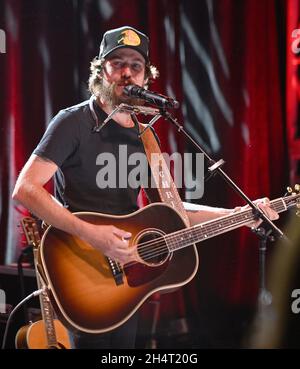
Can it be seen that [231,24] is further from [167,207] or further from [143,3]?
[167,207]

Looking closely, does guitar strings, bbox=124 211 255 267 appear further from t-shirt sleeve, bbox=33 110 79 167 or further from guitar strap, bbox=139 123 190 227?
t-shirt sleeve, bbox=33 110 79 167

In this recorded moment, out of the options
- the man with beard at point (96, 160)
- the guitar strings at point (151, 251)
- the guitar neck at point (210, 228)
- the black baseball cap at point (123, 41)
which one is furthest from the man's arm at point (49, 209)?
the black baseball cap at point (123, 41)

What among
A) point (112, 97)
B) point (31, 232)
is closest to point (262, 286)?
point (31, 232)

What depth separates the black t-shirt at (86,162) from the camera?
6.82 ft

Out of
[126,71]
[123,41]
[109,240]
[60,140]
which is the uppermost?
[123,41]

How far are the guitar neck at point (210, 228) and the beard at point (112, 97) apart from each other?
1.88 ft

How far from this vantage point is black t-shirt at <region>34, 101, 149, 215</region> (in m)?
2.08

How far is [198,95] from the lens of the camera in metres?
3.58

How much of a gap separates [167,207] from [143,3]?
74.1 inches

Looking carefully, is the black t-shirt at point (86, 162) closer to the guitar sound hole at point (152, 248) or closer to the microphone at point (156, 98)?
the guitar sound hole at point (152, 248)

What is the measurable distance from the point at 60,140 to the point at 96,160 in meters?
0.18

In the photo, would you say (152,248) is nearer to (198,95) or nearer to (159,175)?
(159,175)

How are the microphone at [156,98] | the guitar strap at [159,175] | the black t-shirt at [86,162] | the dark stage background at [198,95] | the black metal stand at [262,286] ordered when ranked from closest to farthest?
1. the microphone at [156,98]
2. the black t-shirt at [86,162]
3. the guitar strap at [159,175]
4. the black metal stand at [262,286]
5. the dark stage background at [198,95]
